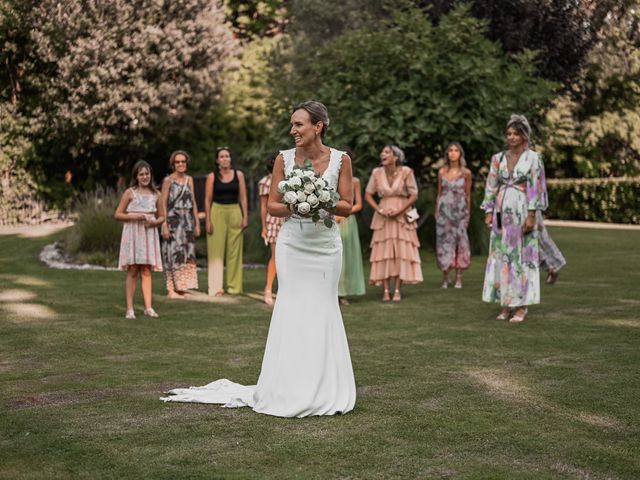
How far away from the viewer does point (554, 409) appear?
7.03 metres

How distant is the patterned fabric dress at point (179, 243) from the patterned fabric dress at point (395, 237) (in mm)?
2708

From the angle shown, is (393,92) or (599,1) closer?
(393,92)

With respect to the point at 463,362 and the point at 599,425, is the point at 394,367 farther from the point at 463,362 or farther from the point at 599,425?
the point at 599,425

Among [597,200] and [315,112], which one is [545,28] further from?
[315,112]

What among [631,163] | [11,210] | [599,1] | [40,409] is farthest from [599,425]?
[631,163]

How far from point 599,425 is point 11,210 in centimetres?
2393

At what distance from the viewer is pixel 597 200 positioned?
35.4 m

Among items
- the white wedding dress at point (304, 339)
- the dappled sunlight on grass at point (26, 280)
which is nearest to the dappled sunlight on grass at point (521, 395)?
the white wedding dress at point (304, 339)

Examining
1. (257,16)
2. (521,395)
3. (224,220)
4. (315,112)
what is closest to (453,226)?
(224,220)

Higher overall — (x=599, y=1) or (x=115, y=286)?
(x=599, y=1)

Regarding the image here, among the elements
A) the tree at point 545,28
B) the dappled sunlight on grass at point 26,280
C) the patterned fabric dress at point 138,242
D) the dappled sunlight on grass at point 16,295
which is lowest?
the dappled sunlight on grass at point 16,295

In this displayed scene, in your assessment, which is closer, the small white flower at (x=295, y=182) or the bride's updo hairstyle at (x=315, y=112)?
the small white flower at (x=295, y=182)

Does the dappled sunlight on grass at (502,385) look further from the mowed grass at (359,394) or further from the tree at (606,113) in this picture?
the tree at (606,113)

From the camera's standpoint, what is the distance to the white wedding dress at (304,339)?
6953 mm
